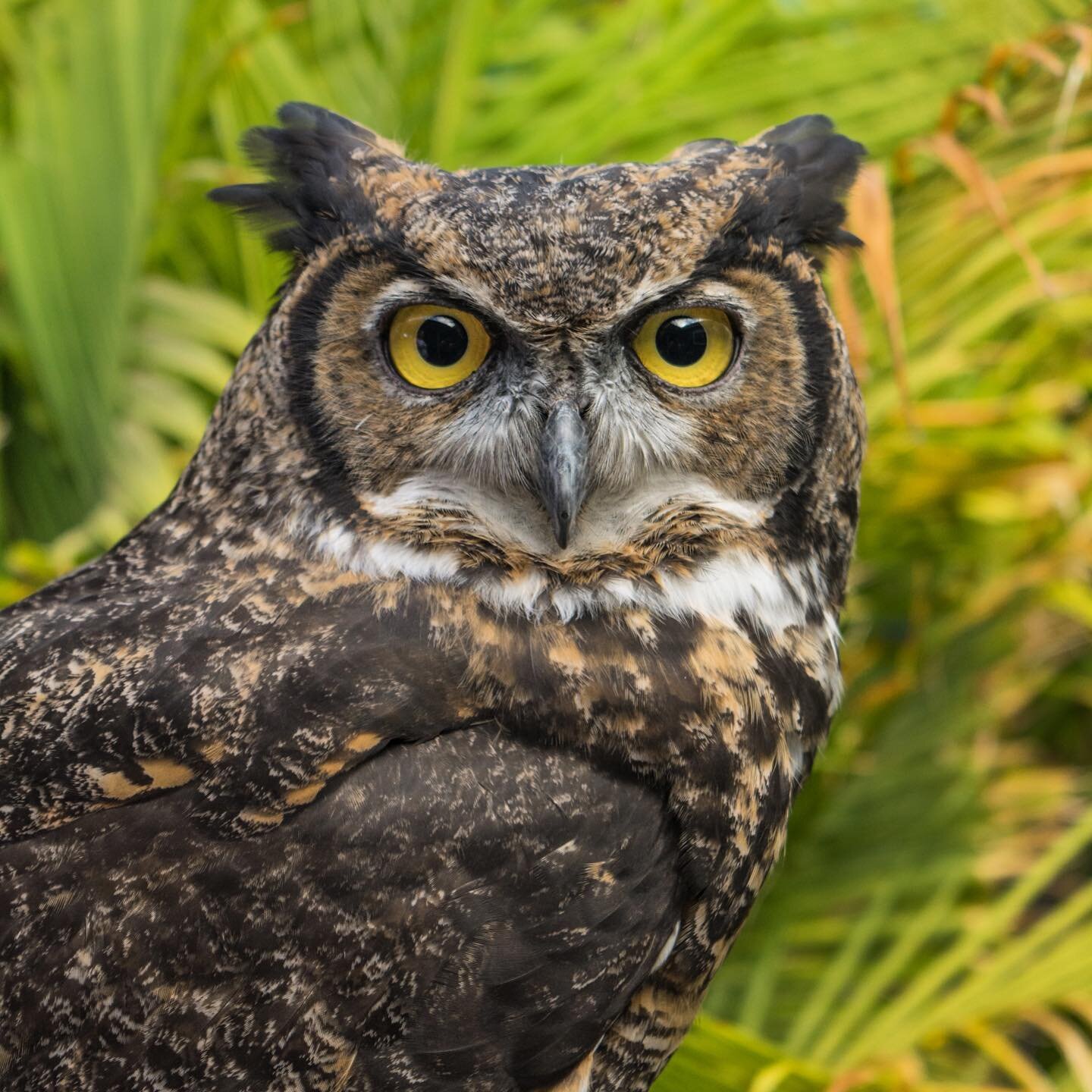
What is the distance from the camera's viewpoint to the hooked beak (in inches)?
57.7

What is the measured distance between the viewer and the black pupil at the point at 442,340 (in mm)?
1473

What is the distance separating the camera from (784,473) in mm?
1577

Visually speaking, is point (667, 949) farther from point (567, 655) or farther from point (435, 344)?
point (435, 344)

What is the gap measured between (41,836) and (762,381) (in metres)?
0.92

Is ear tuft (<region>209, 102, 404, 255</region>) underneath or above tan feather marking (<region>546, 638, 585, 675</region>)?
above

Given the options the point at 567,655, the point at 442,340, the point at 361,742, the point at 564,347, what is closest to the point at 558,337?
the point at 564,347

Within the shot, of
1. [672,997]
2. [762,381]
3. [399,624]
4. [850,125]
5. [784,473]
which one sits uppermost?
[850,125]

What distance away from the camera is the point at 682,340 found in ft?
4.95

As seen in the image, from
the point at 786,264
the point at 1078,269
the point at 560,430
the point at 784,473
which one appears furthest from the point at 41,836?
the point at 1078,269

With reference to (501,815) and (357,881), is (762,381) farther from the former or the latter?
(357,881)

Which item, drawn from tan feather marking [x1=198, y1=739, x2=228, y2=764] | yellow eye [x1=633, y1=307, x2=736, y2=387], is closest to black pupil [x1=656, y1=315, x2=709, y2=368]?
yellow eye [x1=633, y1=307, x2=736, y2=387]

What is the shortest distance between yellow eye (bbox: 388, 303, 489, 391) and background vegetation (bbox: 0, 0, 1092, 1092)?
36.8 inches

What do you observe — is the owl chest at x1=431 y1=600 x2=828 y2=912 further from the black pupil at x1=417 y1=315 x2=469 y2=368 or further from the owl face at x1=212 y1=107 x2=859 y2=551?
the black pupil at x1=417 y1=315 x2=469 y2=368

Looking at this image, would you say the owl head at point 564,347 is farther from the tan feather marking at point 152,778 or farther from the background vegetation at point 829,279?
the background vegetation at point 829,279
